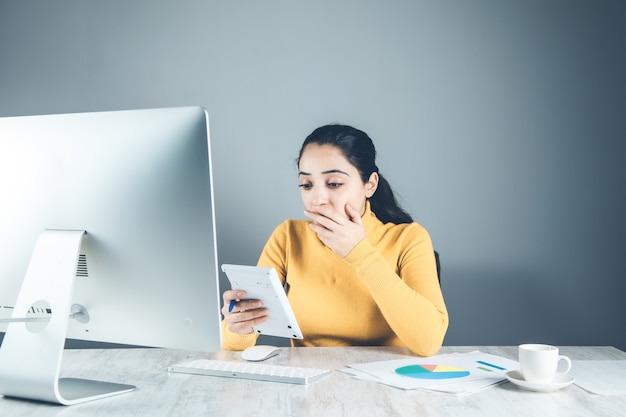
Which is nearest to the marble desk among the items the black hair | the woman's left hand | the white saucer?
the white saucer

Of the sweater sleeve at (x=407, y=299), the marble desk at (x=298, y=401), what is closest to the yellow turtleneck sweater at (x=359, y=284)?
the sweater sleeve at (x=407, y=299)

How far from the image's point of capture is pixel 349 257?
158 centimetres

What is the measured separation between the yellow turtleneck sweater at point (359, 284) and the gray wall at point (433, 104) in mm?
516

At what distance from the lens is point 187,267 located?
103cm

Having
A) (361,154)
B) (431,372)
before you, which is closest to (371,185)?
(361,154)

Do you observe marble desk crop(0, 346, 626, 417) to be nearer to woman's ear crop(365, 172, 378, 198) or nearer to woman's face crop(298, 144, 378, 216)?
woman's face crop(298, 144, 378, 216)

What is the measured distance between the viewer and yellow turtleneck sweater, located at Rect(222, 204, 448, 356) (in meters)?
1.52

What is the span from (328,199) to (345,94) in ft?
2.35

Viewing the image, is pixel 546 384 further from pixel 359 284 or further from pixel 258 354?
pixel 359 284

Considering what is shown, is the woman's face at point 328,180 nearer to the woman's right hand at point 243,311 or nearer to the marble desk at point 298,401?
the woman's right hand at point 243,311

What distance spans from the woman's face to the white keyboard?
626 mm

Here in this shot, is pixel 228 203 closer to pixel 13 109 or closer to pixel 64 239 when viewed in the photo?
pixel 13 109

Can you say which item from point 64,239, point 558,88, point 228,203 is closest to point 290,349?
point 64,239

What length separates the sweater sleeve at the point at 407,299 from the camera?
1.44 m
